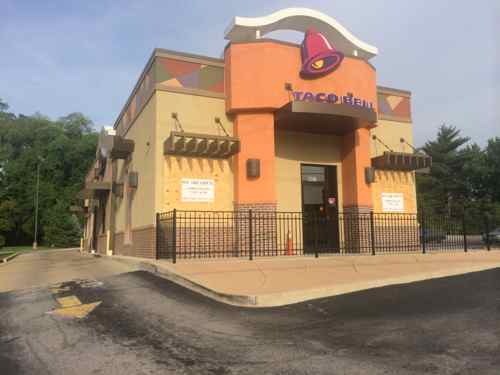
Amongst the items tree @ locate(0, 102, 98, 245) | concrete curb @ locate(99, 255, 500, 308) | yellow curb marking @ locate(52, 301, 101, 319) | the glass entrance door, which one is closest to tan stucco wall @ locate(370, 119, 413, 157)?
the glass entrance door

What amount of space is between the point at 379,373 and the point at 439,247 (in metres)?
12.3

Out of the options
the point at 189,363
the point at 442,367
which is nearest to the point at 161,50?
the point at 189,363

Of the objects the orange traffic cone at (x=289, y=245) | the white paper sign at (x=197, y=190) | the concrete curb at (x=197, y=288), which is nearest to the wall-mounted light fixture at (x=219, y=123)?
the white paper sign at (x=197, y=190)

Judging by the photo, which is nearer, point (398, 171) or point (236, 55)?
point (236, 55)

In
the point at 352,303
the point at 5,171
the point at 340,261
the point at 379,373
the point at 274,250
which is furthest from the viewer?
the point at 5,171

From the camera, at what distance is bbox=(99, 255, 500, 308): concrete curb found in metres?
7.20

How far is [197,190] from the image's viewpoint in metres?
13.6

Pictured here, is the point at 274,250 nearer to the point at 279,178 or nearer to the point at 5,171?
the point at 279,178

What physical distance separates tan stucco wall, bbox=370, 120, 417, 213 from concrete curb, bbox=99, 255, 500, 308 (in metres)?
6.41

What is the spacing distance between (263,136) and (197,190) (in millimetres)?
2662

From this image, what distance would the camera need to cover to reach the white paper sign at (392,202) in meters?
16.5

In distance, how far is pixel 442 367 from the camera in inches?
163

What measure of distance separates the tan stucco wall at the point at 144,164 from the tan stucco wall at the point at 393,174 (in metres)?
8.04

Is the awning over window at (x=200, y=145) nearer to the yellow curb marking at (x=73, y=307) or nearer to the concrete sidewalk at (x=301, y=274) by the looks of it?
the concrete sidewalk at (x=301, y=274)
